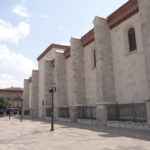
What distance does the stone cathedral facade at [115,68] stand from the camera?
46.9 feet

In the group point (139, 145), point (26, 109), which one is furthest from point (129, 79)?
point (26, 109)

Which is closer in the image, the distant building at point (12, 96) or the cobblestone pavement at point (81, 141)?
the cobblestone pavement at point (81, 141)

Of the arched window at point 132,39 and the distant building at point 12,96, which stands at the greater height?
the arched window at point 132,39

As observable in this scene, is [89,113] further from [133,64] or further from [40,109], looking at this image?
[40,109]

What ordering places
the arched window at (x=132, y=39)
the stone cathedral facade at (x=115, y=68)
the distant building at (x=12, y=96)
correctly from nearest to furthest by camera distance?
the stone cathedral facade at (x=115, y=68) → the arched window at (x=132, y=39) → the distant building at (x=12, y=96)

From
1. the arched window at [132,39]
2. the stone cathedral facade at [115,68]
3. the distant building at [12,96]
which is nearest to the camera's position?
the stone cathedral facade at [115,68]

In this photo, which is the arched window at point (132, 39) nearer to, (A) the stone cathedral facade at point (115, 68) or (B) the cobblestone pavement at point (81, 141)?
(A) the stone cathedral facade at point (115, 68)

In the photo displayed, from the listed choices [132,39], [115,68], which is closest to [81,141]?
[115,68]

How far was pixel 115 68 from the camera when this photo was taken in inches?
716

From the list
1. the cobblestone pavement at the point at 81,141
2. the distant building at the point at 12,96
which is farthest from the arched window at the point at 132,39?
the distant building at the point at 12,96

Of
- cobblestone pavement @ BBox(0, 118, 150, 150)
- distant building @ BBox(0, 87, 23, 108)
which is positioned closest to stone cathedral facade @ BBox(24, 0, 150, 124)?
cobblestone pavement @ BBox(0, 118, 150, 150)

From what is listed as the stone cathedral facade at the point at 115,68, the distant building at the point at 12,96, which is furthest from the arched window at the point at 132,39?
the distant building at the point at 12,96

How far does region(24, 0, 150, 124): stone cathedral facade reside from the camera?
14280 mm

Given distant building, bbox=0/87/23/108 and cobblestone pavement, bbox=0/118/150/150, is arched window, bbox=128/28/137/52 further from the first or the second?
distant building, bbox=0/87/23/108
